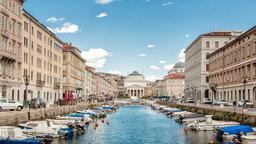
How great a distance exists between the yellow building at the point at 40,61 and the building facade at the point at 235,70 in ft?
133

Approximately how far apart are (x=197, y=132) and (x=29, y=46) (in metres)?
40.3

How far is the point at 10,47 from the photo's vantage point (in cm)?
6291

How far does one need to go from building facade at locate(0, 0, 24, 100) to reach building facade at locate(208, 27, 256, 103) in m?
38.0

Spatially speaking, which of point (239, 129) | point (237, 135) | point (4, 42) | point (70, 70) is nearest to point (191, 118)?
point (239, 129)

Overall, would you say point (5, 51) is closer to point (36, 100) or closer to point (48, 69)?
point (36, 100)

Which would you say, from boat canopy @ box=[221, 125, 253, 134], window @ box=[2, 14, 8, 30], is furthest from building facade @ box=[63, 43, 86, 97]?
boat canopy @ box=[221, 125, 253, 134]

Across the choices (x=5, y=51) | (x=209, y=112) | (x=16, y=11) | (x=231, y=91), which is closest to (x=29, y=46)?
(x=16, y=11)

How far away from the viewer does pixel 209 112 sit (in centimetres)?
6594

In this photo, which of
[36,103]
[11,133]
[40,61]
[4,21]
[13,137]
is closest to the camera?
[13,137]

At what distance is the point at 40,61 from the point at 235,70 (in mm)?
45098

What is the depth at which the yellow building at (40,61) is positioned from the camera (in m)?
73.1

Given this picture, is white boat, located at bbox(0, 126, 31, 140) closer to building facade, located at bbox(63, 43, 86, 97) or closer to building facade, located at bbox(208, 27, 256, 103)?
building facade, located at bbox(208, 27, 256, 103)

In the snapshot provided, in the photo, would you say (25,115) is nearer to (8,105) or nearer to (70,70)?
(8,105)

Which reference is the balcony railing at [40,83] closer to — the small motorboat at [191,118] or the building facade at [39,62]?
the building facade at [39,62]
